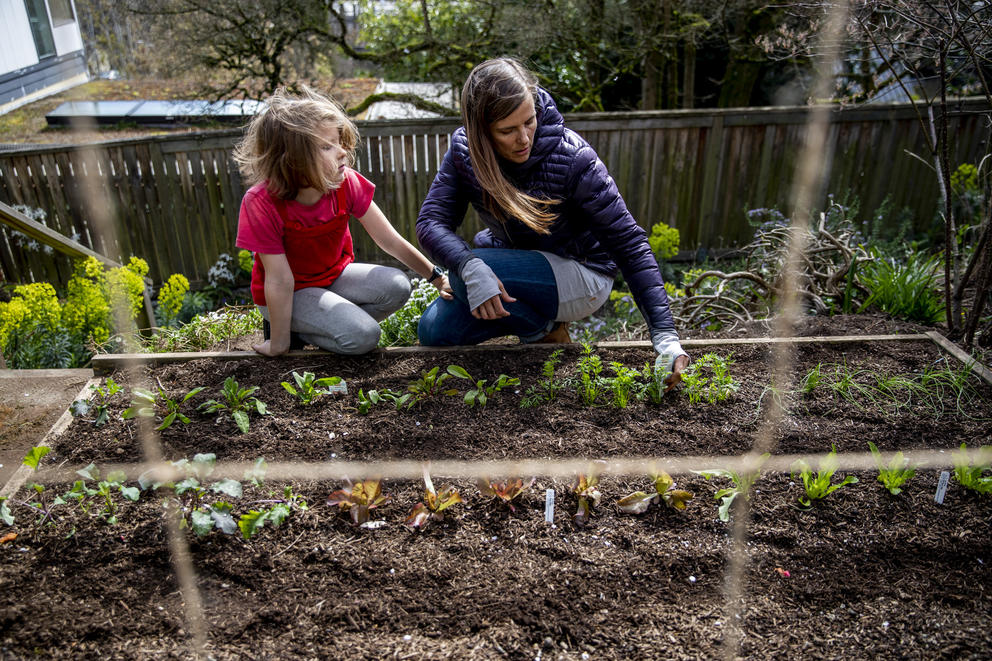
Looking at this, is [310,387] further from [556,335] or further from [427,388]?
[556,335]

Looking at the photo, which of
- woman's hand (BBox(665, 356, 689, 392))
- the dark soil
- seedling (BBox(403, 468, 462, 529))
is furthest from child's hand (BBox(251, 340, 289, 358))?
woman's hand (BBox(665, 356, 689, 392))

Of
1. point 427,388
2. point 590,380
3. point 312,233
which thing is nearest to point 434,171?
point 312,233

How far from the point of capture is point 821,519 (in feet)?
5.80

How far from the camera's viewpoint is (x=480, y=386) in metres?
2.26

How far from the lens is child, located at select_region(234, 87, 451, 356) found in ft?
7.41

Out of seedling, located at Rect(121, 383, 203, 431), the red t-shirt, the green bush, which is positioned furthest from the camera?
the green bush

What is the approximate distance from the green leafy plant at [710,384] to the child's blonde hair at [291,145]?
1.37 meters

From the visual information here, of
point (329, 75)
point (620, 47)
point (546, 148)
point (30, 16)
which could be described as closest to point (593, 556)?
point (546, 148)

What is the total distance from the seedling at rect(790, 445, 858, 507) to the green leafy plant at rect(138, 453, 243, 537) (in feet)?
4.82

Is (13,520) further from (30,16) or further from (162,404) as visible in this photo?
(30,16)

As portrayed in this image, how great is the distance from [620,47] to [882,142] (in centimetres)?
208

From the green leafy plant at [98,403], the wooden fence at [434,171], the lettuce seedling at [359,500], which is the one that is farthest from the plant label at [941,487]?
the wooden fence at [434,171]

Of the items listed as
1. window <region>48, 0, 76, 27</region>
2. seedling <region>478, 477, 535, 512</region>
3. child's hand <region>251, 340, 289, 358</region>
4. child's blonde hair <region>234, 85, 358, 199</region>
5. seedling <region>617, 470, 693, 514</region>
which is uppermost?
window <region>48, 0, 76, 27</region>

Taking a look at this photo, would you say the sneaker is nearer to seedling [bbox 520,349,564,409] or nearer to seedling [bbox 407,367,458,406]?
seedling [bbox 520,349,564,409]
